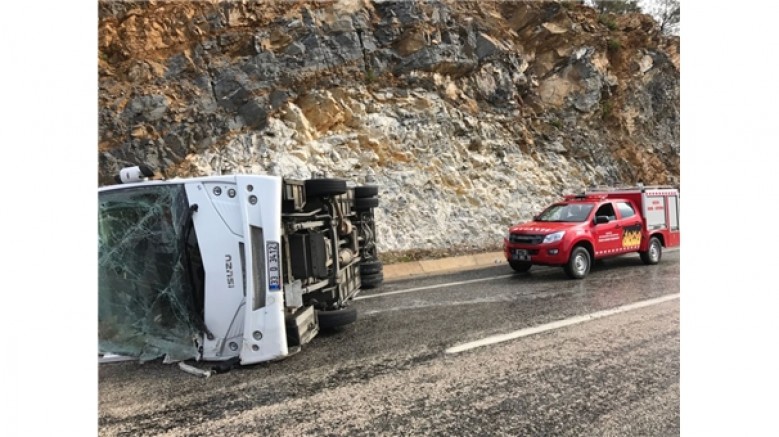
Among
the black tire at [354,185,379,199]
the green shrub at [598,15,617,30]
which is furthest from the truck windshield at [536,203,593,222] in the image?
the green shrub at [598,15,617,30]

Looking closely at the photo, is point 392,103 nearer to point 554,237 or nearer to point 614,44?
point 554,237

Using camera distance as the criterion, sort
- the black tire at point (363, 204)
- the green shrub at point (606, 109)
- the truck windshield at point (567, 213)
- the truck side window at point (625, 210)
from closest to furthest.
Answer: the black tire at point (363, 204), the truck windshield at point (567, 213), the truck side window at point (625, 210), the green shrub at point (606, 109)

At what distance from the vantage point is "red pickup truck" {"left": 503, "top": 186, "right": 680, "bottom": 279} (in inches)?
313

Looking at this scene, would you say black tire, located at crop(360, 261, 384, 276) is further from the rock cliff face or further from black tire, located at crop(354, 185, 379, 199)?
the rock cliff face

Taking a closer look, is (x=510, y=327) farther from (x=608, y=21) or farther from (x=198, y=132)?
(x=608, y=21)

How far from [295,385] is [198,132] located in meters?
10.0

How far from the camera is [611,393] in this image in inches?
127

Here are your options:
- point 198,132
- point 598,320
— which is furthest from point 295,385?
point 198,132

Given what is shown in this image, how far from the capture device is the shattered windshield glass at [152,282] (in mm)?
3723

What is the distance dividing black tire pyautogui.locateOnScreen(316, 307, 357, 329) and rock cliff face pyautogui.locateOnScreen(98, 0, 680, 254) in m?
6.83

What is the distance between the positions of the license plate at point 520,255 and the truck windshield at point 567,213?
3.74 feet

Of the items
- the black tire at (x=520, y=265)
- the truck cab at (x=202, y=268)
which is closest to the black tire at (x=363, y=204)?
the truck cab at (x=202, y=268)

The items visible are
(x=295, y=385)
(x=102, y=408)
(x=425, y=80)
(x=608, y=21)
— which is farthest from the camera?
(x=608, y=21)

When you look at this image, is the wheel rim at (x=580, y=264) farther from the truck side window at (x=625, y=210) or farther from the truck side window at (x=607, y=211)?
the truck side window at (x=625, y=210)
